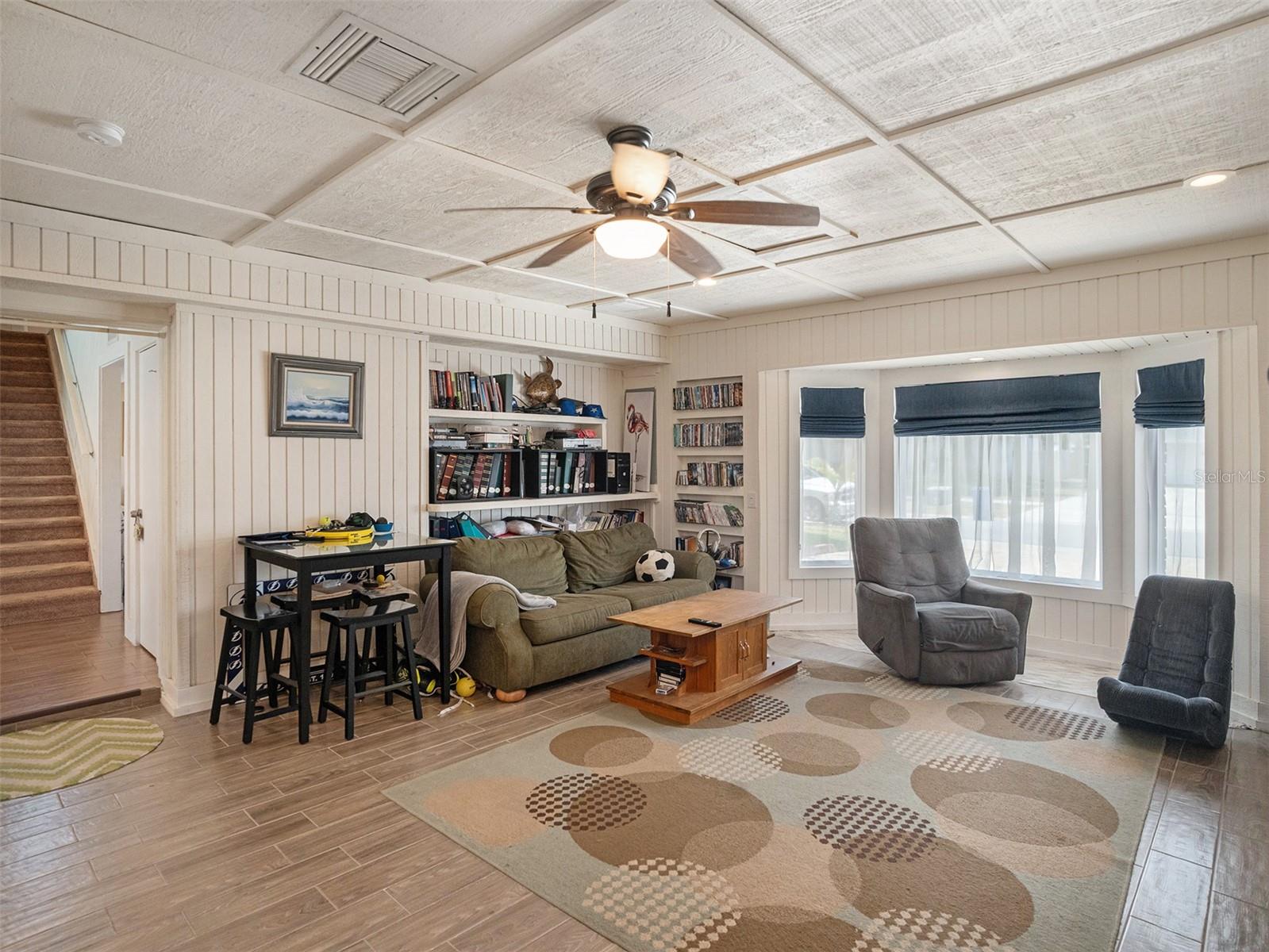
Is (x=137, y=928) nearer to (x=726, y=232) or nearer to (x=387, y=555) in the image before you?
(x=387, y=555)

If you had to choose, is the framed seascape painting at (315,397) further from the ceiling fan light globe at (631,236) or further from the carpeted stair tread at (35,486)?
the carpeted stair tread at (35,486)

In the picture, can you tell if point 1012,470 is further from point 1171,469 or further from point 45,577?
point 45,577

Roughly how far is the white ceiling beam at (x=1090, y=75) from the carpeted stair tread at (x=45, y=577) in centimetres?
723

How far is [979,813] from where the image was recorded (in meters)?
2.89

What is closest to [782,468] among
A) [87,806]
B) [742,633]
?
[742,633]

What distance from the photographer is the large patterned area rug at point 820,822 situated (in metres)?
2.23

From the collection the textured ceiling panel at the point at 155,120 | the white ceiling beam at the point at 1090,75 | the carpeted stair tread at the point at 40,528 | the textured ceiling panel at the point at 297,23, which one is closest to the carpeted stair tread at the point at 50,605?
the carpeted stair tread at the point at 40,528

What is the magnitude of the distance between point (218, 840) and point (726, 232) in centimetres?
344

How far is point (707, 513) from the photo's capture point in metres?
6.23

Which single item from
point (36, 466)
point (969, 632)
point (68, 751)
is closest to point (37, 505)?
point (36, 466)

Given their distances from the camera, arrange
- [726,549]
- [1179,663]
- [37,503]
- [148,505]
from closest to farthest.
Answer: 1. [1179,663]
2. [148,505]
3. [726,549]
4. [37,503]

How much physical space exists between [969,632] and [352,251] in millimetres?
4216

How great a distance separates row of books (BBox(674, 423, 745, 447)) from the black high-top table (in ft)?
8.80

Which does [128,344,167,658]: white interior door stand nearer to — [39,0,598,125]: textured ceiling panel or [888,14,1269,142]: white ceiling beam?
[39,0,598,125]: textured ceiling panel
